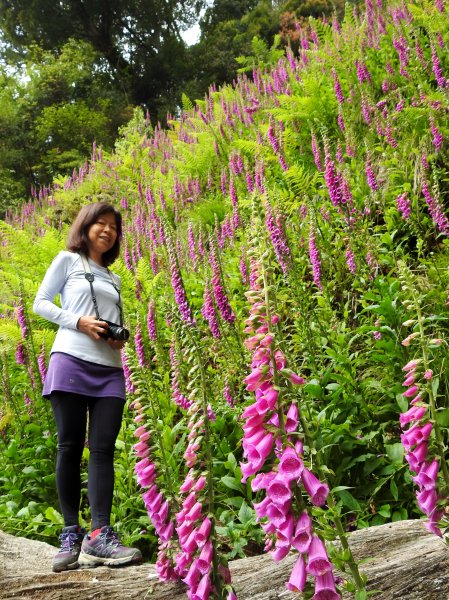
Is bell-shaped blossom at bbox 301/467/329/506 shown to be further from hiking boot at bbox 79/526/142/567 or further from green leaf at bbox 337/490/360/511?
hiking boot at bbox 79/526/142/567

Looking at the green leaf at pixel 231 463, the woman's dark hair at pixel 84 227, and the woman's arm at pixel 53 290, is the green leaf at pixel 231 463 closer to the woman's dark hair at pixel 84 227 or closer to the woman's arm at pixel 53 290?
the woman's arm at pixel 53 290

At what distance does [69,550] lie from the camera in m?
2.81

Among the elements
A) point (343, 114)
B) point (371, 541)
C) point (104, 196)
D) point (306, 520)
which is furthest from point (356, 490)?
point (104, 196)

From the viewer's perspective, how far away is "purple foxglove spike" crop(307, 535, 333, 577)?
1412mm

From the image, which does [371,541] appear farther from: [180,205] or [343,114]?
[180,205]

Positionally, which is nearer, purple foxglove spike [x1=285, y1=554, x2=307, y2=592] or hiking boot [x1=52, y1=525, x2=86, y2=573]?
purple foxglove spike [x1=285, y1=554, x2=307, y2=592]

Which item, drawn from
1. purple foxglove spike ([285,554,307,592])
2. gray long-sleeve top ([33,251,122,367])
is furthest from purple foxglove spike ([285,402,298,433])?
gray long-sleeve top ([33,251,122,367])

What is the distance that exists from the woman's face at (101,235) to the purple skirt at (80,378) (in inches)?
29.4

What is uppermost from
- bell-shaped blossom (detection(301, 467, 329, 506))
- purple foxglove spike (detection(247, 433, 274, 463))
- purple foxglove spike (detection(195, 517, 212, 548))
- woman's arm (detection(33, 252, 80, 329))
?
woman's arm (detection(33, 252, 80, 329))

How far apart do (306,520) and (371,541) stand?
1016 millimetres

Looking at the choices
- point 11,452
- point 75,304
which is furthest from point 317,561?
point 11,452

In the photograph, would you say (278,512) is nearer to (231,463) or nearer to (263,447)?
(263,447)

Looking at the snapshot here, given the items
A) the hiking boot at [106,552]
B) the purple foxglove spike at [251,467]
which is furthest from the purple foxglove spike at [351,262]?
the purple foxglove spike at [251,467]

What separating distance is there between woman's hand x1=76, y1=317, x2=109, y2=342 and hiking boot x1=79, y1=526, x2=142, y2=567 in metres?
1.02
